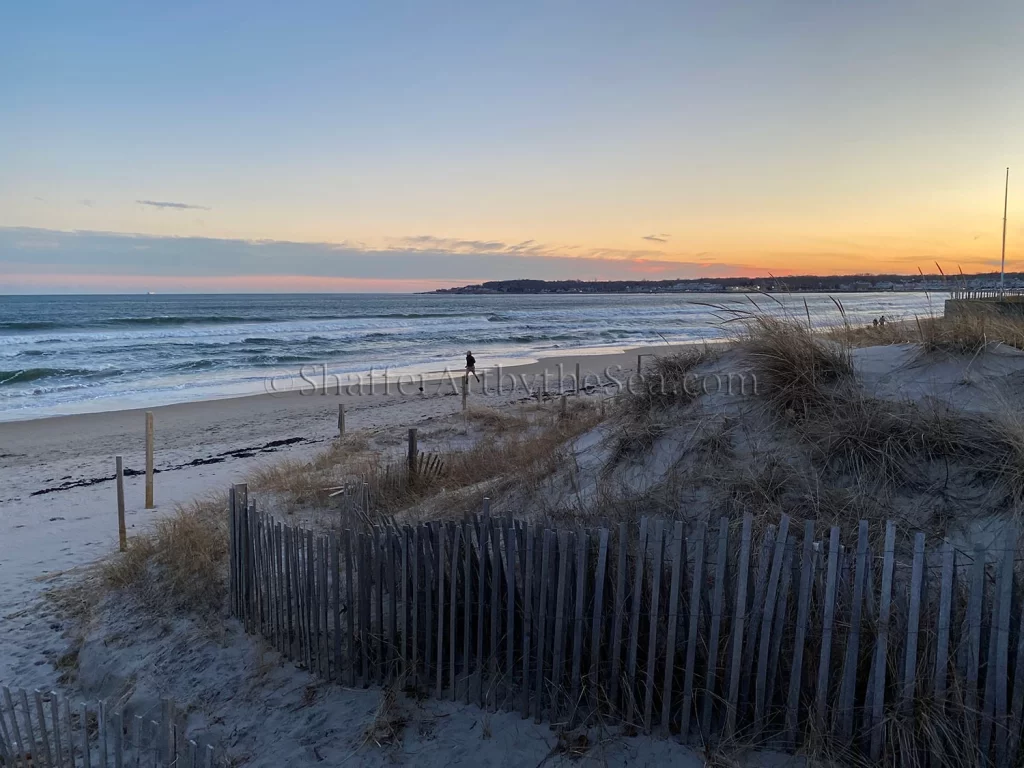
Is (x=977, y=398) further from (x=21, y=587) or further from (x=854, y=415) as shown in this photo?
(x=21, y=587)

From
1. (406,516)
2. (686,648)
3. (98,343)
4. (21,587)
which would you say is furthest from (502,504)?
(98,343)

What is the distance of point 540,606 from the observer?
163 inches

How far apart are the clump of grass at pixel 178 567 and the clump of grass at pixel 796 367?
5694 mm

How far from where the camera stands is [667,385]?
7.36m

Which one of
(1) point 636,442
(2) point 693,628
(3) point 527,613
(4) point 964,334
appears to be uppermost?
(4) point 964,334

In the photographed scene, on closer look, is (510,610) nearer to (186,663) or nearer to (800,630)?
(800,630)

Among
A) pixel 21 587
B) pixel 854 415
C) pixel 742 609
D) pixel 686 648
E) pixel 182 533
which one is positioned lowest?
pixel 21 587

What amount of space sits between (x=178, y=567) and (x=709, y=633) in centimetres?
575

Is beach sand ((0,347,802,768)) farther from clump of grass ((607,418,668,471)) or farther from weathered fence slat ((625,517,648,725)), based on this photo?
clump of grass ((607,418,668,471))

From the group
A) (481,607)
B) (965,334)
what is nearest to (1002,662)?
(481,607)

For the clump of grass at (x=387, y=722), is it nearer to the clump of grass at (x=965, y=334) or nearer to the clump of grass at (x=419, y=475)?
→ the clump of grass at (x=419, y=475)

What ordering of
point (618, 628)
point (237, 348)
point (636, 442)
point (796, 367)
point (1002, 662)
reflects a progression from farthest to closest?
point (237, 348) < point (636, 442) < point (796, 367) < point (618, 628) < point (1002, 662)

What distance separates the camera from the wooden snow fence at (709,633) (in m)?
3.26

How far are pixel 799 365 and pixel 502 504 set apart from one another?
10.3 feet
